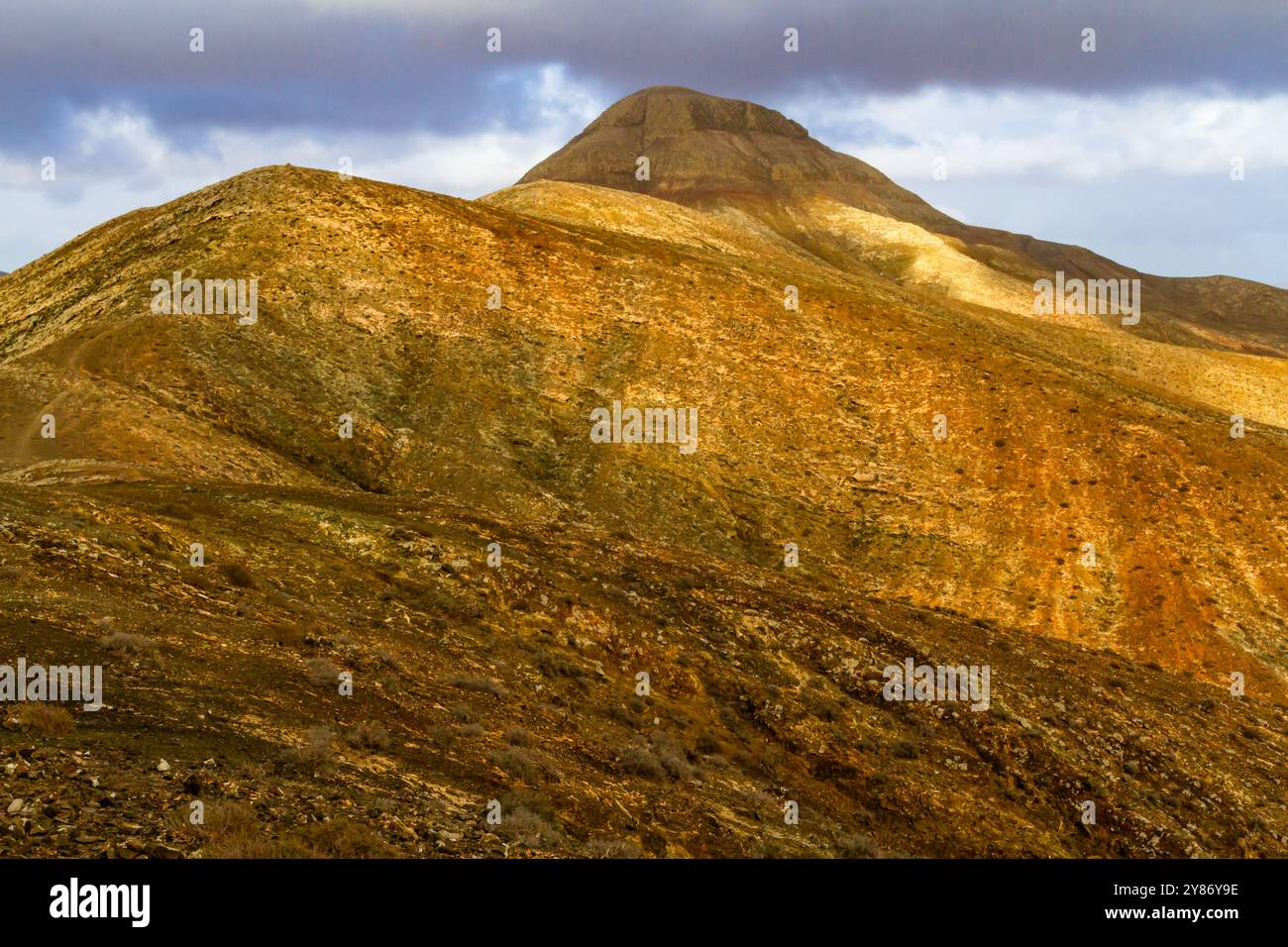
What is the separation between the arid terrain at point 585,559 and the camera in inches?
592

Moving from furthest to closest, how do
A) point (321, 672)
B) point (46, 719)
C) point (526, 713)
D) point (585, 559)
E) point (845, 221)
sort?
point (845, 221)
point (585, 559)
point (526, 713)
point (321, 672)
point (46, 719)

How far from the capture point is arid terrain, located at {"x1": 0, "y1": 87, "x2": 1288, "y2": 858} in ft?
49.3

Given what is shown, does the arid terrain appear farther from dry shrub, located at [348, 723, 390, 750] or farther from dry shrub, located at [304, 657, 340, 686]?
dry shrub, located at [304, 657, 340, 686]

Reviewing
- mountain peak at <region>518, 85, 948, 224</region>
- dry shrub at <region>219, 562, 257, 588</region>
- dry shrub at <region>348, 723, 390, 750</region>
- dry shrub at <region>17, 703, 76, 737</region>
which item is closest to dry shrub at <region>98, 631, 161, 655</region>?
→ dry shrub at <region>17, 703, 76, 737</region>

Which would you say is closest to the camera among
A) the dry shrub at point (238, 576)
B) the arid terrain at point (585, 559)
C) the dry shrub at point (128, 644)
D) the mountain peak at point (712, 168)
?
the arid terrain at point (585, 559)

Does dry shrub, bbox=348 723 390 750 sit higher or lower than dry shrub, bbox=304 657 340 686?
lower

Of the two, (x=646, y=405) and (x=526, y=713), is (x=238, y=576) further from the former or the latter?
(x=646, y=405)

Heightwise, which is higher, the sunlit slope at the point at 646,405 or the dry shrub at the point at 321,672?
the sunlit slope at the point at 646,405

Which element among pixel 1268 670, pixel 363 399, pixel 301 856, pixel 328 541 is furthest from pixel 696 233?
pixel 301 856

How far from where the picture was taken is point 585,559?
28625mm

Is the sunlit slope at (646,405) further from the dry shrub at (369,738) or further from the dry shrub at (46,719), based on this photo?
the dry shrub at (46,719)

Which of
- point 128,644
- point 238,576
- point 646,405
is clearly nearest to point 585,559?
point 238,576

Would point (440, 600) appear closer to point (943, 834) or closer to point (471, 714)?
point (471, 714)

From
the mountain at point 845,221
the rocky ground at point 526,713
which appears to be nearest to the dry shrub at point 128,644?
the rocky ground at point 526,713
